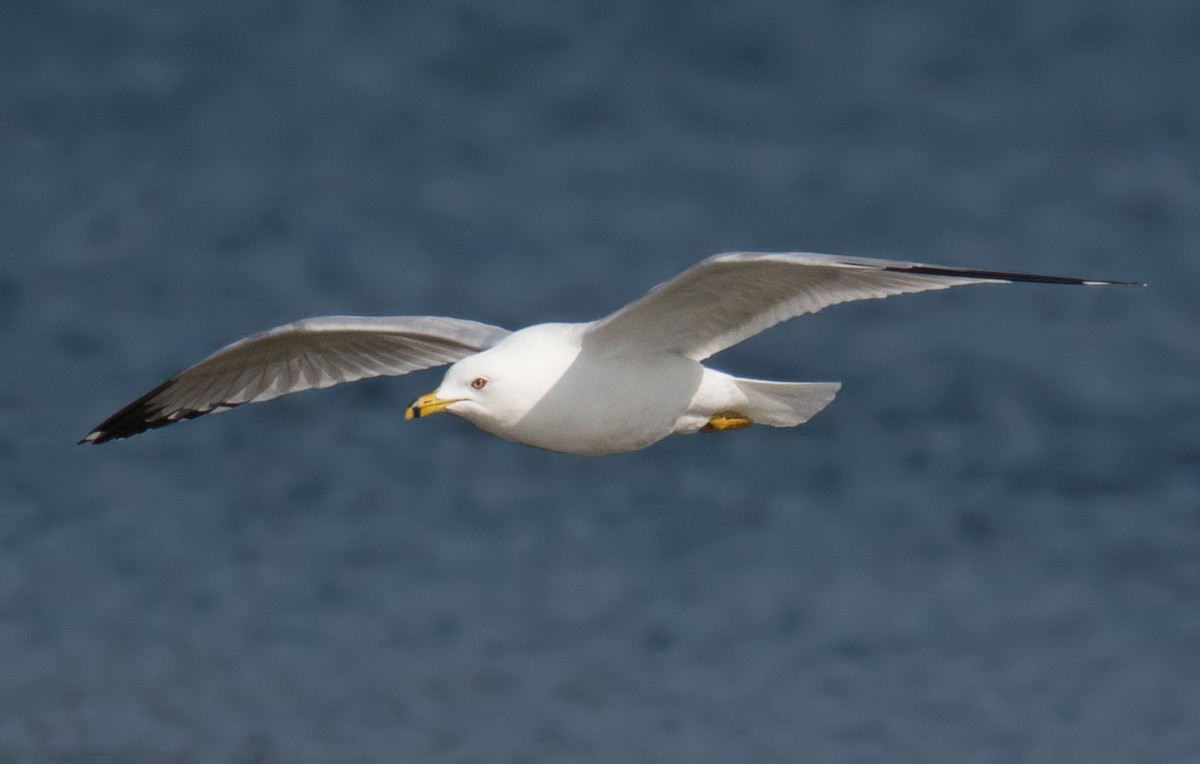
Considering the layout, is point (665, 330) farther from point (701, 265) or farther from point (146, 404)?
point (146, 404)

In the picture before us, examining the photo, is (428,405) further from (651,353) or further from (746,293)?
(746,293)

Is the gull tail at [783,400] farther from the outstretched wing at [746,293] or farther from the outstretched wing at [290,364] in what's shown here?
the outstretched wing at [290,364]

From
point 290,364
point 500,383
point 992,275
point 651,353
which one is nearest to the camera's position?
point 992,275

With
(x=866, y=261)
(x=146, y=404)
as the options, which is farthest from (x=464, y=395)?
(x=146, y=404)

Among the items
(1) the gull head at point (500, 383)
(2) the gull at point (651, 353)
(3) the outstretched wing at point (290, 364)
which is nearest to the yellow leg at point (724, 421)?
(2) the gull at point (651, 353)

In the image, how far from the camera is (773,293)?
21.5 ft

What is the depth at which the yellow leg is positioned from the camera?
7.11 m

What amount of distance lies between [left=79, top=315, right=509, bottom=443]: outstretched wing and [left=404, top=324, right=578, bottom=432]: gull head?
2.62 ft

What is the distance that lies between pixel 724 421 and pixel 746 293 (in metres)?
0.75

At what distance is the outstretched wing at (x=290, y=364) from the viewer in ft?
24.6

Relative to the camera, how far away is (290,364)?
7.86 m

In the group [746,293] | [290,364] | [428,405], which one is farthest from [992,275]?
[290,364]

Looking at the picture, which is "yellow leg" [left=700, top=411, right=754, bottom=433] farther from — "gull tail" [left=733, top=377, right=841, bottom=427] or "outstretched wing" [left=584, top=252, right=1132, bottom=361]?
"outstretched wing" [left=584, top=252, right=1132, bottom=361]

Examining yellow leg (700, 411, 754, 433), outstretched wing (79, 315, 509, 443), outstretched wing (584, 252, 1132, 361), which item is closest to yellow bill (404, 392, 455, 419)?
outstretched wing (584, 252, 1132, 361)
